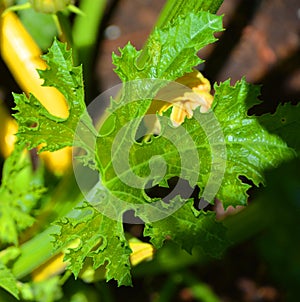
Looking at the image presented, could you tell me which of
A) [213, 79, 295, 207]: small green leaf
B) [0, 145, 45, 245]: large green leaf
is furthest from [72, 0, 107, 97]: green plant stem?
Result: [213, 79, 295, 207]: small green leaf

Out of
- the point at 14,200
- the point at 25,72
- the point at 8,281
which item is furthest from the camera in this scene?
the point at 25,72

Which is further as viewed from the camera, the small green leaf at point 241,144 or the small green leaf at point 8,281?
the small green leaf at point 8,281

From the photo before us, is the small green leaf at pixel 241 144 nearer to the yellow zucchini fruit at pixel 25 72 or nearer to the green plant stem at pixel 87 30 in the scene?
the yellow zucchini fruit at pixel 25 72

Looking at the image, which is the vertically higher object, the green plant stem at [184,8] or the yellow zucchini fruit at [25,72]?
the green plant stem at [184,8]

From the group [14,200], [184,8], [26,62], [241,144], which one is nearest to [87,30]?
[26,62]

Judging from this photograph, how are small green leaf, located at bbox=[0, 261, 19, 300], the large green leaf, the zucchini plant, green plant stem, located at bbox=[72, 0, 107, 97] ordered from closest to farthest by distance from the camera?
1. the zucchini plant
2. small green leaf, located at bbox=[0, 261, 19, 300]
3. the large green leaf
4. green plant stem, located at bbox=[72, 0, 107, 97]

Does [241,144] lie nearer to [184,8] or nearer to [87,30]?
[184,8]

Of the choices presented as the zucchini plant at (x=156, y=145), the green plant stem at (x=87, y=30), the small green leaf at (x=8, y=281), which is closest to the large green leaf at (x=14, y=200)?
the small green leaf at (x=8, y=281)

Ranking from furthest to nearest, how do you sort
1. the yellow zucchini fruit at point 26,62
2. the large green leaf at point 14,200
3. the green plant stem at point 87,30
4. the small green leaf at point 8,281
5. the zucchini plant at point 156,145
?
the green plant stem at point 87,30 → the yellow zucchini fruit at point 26,62 → the large green leaf at point 14,200 → the small green leaf at point 8,281 → the zucchini plant at point 156,145

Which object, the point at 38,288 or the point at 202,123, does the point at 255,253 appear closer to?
the point at 38,288

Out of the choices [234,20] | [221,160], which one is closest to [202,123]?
[221,160]

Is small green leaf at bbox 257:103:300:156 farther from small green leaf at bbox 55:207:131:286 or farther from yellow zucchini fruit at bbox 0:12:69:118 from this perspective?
yellow zucchini fruit at bbox 0:12:69:118
